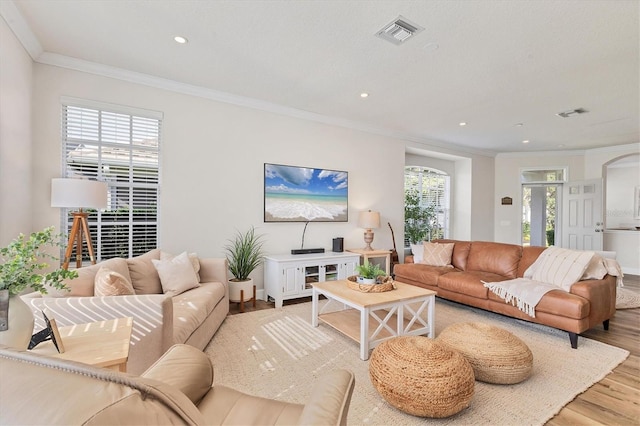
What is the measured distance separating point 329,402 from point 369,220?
4.20 meters

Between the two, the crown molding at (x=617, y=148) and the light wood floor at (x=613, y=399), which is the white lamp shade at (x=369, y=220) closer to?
the light wood floor at (x=613, y=399)

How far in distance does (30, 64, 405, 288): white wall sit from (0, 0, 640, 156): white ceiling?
8.8 inches

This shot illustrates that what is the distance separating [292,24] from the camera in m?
2.52

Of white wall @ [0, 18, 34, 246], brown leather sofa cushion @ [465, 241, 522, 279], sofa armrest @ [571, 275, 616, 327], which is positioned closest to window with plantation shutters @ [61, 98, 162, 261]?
white wall @ [0, 18, 34, 246]

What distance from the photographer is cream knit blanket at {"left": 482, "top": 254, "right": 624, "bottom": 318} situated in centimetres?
300

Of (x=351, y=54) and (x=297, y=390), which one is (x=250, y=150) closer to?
(x=351, y=54)

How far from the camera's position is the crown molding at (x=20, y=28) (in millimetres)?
2319

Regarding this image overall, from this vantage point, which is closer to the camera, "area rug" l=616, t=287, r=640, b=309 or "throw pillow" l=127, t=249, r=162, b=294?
"throw pillow" l=127, t=249, r=162, b=294

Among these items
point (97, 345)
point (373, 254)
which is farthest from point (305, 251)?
point (97, 345)

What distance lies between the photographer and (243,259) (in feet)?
12.9

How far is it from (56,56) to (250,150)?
7.16ft

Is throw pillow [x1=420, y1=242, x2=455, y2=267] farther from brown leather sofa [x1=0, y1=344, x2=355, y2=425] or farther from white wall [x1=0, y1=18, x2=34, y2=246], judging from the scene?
white wall [x1=0, y1=18, x2=34, y2=246]

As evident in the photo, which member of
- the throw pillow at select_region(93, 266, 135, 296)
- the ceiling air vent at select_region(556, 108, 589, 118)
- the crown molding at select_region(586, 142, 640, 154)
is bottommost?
the throw pillow at select_region(93, 266, 135, 296)

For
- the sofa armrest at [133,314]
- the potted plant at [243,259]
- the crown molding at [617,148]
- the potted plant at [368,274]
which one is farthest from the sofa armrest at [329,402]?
the crown molding at [617,148]
